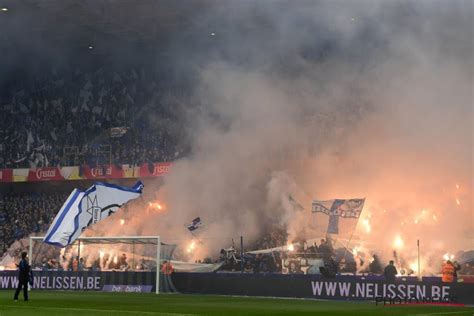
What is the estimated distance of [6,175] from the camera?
50.5 meters

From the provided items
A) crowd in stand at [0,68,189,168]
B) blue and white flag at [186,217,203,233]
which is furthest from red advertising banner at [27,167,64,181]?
blue and white flag at [186,217,203,233]

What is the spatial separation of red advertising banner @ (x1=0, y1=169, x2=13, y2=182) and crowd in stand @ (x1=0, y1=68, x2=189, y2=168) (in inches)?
18.4

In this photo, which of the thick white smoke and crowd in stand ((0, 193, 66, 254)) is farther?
crowd in stand ((0, 193, 66, 254))

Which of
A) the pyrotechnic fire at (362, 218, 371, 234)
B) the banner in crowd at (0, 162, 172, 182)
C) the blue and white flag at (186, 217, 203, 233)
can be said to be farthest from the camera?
the banner in crowd at (0, 162, 172, 182)

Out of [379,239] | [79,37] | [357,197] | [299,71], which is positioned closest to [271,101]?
[299,71]

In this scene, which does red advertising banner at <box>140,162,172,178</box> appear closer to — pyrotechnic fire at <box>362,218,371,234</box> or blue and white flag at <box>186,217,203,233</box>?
→ blue and white flag at <box>186,217,203,233</box>

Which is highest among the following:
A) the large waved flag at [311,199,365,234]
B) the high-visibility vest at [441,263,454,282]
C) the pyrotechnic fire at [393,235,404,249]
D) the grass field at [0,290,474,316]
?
the large waved flag at [311,199,365,234]

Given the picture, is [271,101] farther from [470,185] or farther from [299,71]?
[470,185]

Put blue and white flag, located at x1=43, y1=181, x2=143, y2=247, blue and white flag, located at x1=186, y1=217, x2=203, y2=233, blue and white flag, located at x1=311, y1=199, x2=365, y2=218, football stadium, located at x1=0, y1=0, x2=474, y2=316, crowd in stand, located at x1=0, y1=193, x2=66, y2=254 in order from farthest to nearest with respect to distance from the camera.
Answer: crowd in stand, located at x1=0, y1=193, x2=66, y2=254
blue and white flag, located at x1=186, y1=217, x2=203, y2=233
blue and white flag, located at x1=311, y1=199, x2=365, y2=218
football stadium, located at x1=0, y1=0, x2=474, y2=316
blue and white flag, located at x1=43, y1=181, x2=143, y2=247

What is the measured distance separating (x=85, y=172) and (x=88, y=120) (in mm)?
4359

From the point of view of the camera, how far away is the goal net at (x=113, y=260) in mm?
31016

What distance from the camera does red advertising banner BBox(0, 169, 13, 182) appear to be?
165ft

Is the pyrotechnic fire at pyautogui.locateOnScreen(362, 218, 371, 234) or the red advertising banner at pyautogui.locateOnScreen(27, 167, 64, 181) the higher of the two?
the red advertising banner at pyautogui.locateOnScreen(27, 167, 64, 181)

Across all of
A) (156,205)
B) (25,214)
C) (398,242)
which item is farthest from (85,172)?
(398,242)
